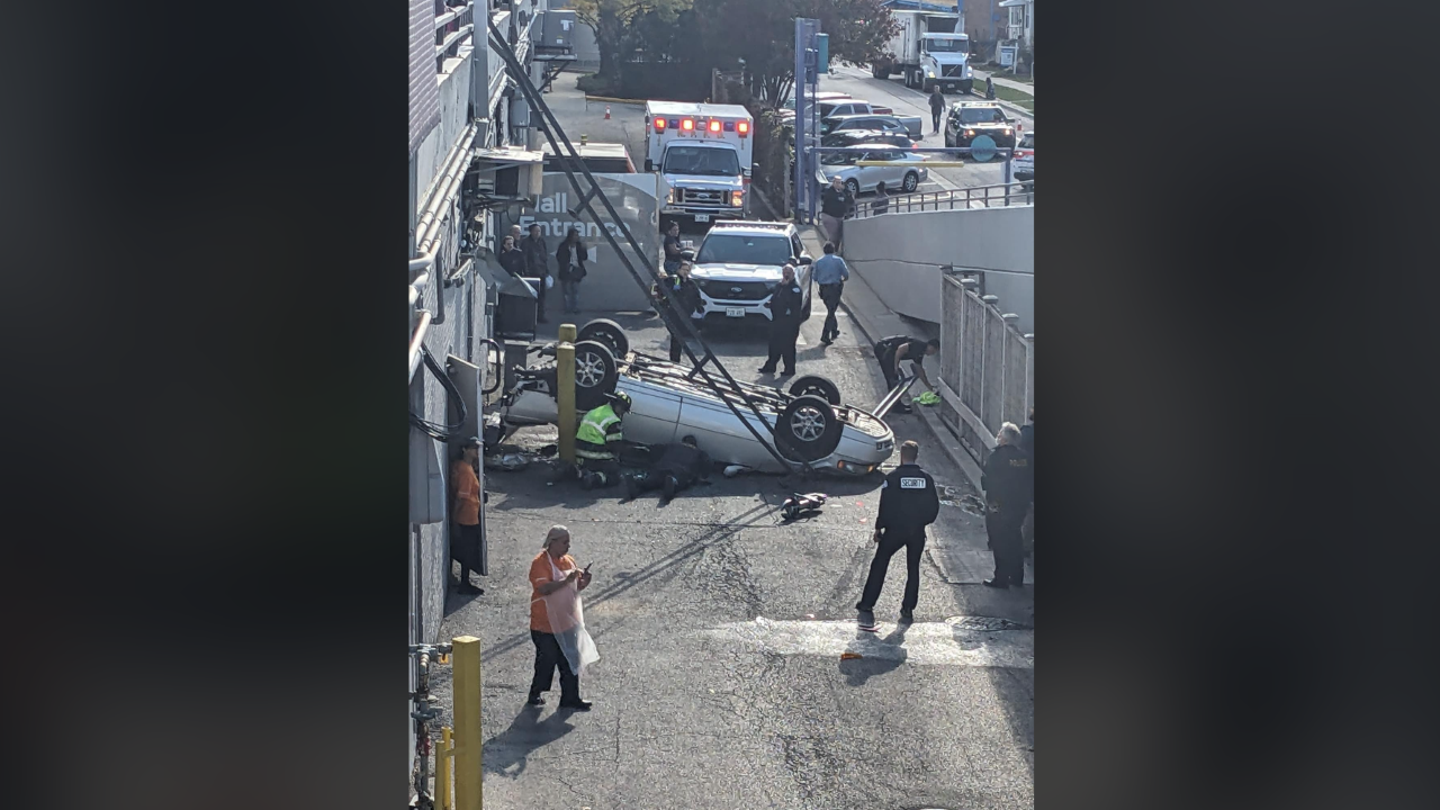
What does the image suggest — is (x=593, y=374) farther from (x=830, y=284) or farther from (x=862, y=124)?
(x=862, y=124)

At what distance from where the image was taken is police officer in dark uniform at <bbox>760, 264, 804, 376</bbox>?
2017 cm

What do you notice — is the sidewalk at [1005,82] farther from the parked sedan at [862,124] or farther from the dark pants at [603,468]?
the dark pants at [603,468]

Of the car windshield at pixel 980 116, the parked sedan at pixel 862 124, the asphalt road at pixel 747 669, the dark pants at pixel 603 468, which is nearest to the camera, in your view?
the asphalt road at pixel 747 669

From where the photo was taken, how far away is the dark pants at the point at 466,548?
12.4 m

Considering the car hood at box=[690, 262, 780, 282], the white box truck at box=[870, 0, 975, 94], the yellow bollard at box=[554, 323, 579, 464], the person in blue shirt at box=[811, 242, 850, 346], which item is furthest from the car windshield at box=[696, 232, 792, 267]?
the white box truck at box=[870, 0, 975, 94]

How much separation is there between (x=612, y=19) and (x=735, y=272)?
1407 inches

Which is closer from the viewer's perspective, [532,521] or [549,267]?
[532,521]

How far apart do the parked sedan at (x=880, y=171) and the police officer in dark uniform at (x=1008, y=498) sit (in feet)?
84.7

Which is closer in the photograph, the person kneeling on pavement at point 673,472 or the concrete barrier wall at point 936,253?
the person kneeling on pavement at point 673,472

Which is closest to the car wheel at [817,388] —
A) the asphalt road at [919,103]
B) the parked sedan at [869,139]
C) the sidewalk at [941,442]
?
the sidewalk at [941,442]
